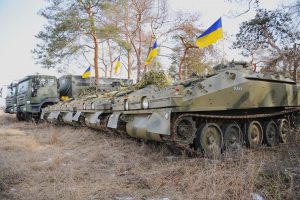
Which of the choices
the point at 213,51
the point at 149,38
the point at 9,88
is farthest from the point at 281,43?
the point at 9,88

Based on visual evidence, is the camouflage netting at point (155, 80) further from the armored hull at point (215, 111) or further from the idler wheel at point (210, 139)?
the idler wheel at point (210, 139)

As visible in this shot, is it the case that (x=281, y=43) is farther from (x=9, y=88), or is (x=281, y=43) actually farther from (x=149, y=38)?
(x=9, y=88)

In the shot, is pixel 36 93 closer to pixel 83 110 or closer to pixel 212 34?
pixel 83 110

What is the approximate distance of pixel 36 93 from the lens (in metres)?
16.4

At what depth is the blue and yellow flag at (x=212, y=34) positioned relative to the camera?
9.12 m

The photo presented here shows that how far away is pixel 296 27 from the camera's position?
1338 centimetres

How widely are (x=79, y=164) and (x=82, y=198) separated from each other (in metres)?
2.01

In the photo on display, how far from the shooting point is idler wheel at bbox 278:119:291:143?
27.5ft

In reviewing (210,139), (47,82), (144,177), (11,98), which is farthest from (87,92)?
(144,177)

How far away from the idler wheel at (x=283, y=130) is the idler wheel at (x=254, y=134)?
103cm

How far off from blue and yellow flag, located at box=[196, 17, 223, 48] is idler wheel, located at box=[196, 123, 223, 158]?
375cm

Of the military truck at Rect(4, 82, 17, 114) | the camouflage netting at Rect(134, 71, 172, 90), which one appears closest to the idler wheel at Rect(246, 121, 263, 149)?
the camouflage netting at Rect(134, 71, 172, 90)

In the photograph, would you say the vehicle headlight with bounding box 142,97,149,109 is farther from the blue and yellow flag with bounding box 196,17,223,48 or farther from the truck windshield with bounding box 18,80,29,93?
the truck windshield with bounding box 18,80,29,93

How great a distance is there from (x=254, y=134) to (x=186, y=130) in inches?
92.5
